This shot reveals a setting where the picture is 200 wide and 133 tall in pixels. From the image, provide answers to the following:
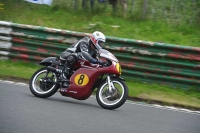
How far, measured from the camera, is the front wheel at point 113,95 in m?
9.22

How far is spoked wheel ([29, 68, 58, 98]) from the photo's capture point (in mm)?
9969

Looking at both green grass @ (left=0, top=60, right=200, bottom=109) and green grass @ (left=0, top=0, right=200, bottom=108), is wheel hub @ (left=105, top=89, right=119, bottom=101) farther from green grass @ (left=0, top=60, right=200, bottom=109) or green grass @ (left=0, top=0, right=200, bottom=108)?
green grass @ (left=0, top=0, right=200, bottom=108)

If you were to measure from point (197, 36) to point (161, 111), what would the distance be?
5.34 metres

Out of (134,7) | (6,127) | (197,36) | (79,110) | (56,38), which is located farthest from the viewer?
(134,7)

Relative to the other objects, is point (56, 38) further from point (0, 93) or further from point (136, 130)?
point (136, 130)

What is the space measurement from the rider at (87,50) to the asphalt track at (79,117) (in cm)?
92

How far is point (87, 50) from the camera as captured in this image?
31.9 ft

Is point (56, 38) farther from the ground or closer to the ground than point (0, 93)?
farther from the ground

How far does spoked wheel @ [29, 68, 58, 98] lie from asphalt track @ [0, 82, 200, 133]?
15 centimetres

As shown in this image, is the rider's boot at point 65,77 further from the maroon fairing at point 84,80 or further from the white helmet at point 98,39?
the white helmet at point 98,39

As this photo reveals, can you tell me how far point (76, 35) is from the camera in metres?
12.8

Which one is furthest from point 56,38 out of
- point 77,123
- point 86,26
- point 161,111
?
point 77,123

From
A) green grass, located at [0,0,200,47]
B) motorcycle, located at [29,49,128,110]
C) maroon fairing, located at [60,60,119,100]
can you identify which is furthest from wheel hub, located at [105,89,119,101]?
green grass, located at [0,0,200,47]

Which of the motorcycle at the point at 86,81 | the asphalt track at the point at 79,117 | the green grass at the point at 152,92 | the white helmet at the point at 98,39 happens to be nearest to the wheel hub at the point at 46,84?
the motorcycle at the point at 86,81
